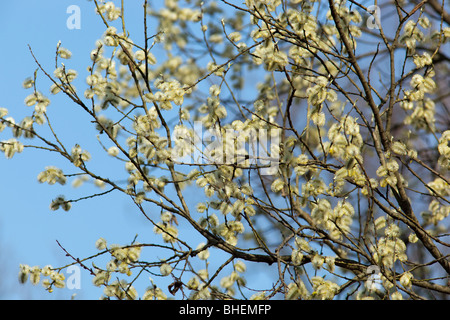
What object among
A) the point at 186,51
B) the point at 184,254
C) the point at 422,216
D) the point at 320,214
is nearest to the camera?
the point at 320,214

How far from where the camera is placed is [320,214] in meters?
2.81

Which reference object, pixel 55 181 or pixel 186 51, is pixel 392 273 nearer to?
pixel 55 181

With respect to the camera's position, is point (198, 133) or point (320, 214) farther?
point (198, 133)

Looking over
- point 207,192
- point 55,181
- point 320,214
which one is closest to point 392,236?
point 320,214

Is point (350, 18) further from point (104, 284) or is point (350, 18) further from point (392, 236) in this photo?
point (104, 284)

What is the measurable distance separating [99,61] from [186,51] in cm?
128

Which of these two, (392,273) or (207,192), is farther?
(207,192)

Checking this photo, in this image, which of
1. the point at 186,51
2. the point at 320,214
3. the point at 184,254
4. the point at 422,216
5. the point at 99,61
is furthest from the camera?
the point at 186,51

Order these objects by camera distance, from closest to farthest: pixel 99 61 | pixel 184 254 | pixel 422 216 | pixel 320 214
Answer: pixel 320 214, pixel 184 254, pixel 99 61, pixel 422 216

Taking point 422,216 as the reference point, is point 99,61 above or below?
above

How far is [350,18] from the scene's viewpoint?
319cm
